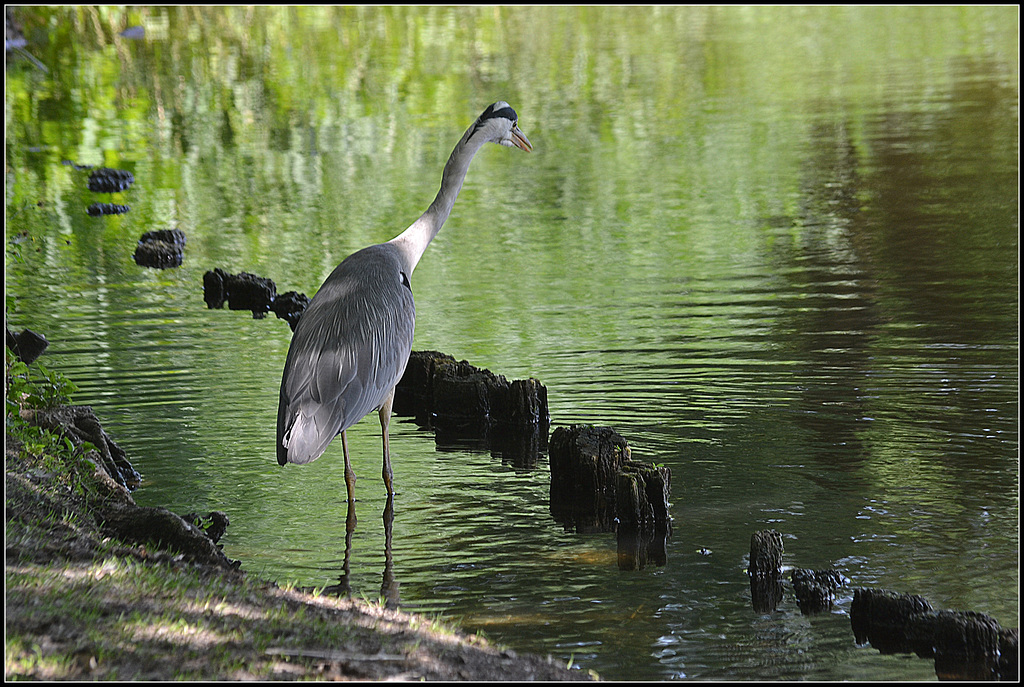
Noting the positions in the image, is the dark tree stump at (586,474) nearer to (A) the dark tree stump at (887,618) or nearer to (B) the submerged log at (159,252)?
(A) the dark tree stump at (887,618)

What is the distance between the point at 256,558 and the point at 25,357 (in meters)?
4.13

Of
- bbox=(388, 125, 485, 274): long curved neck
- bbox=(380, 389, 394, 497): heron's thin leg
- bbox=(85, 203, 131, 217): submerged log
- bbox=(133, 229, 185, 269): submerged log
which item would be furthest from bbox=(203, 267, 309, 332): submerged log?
bbox=(85, 203, 131, 217): submerged log

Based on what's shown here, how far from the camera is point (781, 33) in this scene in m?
41.0

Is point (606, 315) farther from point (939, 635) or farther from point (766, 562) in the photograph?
point (939, 635)

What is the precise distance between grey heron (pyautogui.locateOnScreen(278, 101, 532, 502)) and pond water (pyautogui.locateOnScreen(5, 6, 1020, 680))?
0.66 m

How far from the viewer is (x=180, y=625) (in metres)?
4.47

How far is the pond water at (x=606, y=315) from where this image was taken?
6.34 metres

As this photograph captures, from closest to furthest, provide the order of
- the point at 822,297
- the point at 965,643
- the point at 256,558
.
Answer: the point at 965,643 < the point at 256,558 < the point at 822,297

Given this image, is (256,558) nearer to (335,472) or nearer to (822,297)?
(335,472)

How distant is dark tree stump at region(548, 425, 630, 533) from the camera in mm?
7266

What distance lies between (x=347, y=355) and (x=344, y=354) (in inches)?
0.7

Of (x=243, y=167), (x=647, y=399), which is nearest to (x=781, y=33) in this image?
(x=243, y=167)

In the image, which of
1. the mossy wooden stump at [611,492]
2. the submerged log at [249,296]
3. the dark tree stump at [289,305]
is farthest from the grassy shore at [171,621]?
the submerged log at [249,296]

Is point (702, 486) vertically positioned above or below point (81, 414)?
below
